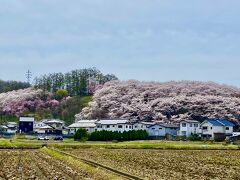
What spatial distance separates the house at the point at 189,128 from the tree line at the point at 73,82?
37275mm

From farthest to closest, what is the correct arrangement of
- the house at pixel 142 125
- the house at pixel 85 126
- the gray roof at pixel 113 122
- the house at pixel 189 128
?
the house at pixel 85 126, the gray roof at pixel 113 122, the house at pixel 142 125, the house at pixel 189 128

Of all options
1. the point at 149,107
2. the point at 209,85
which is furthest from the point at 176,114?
the point at 209,85

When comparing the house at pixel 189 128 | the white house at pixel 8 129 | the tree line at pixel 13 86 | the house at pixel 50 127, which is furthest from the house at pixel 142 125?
the tree line at pixel 13 86

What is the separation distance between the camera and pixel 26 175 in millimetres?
17922

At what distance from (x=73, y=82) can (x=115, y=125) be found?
101 feet

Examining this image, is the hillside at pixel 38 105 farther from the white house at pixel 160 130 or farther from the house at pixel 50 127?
the white house at pixel 160 130

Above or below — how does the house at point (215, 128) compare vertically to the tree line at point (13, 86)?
below

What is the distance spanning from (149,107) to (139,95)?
20.9 ft

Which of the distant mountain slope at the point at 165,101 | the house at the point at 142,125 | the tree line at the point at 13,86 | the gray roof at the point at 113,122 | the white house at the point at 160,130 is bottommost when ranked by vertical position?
the white house at the point at 160,130

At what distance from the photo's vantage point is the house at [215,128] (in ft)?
220

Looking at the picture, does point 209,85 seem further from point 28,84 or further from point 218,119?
point 28,84

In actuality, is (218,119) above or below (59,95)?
below

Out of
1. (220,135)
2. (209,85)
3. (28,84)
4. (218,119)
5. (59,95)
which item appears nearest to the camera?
(220,135)

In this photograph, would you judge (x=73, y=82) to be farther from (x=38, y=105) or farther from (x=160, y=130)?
(x=160, y=130)
